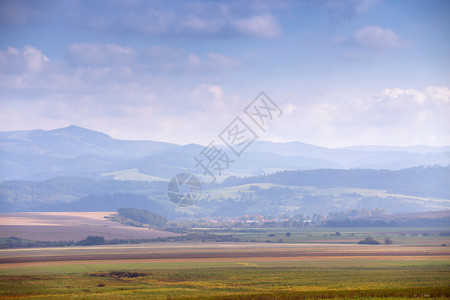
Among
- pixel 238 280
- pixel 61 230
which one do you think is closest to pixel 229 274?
pixel 238 280

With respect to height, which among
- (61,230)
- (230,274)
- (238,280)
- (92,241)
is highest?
(61,230)

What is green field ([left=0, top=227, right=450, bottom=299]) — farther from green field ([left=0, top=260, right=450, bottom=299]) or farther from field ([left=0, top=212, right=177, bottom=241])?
field ([left=0, top=212, right=177, bottom=241])

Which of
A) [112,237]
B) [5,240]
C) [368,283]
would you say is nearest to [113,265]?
[368,283]

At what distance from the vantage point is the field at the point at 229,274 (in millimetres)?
61469

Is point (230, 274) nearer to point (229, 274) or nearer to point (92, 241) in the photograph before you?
point (229, 274)

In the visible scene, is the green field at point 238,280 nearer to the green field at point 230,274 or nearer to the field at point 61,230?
the green field at point 230,274

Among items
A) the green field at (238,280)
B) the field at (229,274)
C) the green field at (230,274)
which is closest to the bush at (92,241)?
the green field at (230,274)

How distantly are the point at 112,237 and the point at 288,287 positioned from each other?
107629 mm

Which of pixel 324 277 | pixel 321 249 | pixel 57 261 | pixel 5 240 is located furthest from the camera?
pixel 5 240

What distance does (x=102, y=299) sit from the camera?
5747 centimetres

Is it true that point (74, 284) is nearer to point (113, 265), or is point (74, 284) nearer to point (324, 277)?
point (113, 265)

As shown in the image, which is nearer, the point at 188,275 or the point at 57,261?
the point at 188,275

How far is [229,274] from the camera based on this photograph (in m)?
79.5

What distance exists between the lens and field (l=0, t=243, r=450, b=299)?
61469 millimetres
